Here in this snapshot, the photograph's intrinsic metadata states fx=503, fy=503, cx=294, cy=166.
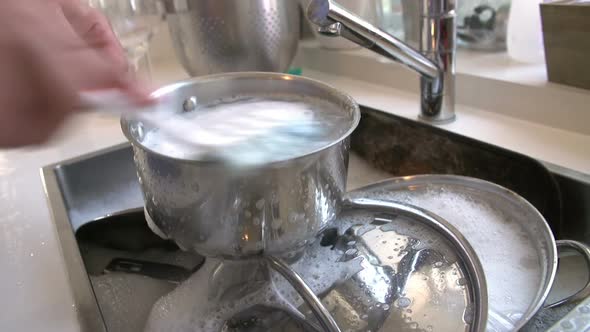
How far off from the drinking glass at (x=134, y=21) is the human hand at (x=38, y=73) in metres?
0.65

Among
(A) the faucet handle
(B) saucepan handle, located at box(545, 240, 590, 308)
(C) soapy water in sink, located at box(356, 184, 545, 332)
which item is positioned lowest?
(C) soapy water in sink, located at box(356, 184, 545, 332)

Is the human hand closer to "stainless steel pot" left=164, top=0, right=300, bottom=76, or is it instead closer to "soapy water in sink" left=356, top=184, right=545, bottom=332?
"soapy water in sink" left=356, top=184, right=545, bottom=332

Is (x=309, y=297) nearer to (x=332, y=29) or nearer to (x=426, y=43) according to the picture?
(x=332, y=29)

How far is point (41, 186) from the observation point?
2.31 feet

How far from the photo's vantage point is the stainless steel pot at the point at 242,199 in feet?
1.21

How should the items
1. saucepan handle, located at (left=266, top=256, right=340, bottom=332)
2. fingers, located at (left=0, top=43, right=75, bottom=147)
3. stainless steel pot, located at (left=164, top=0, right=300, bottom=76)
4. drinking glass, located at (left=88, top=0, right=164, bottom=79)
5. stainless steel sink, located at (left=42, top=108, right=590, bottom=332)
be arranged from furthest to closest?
1. drinking glass, located at (left=88, top=0, right=164, bottom=79)
2. stainless steel pot, located at (left=164, top=0, right=300, bottom=76)
3. stainless steel sink, located at (left=42, top=108, right=590, bottom=332)
4. saucepan handle, located at (left=266, top=256, right=340, bottom=332)
5. fingers, located at (left=0, top=43, right=75, bottom=147)

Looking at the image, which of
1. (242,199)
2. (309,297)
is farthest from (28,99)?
(309,297)

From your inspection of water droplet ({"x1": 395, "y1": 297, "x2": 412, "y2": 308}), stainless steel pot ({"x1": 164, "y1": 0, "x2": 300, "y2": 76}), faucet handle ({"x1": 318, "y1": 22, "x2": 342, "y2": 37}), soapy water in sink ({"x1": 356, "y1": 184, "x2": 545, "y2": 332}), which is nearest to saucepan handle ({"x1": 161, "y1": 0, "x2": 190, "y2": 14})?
stainless steel pot ({"x1": 164, "y1": 0, "x2": 300, "y2": 76})

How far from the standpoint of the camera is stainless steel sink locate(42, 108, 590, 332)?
558 millimetres

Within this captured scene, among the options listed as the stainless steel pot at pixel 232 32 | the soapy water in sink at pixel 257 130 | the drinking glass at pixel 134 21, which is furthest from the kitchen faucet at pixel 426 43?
the drinking glass at pixel 134 21

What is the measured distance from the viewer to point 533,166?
0.60 metres

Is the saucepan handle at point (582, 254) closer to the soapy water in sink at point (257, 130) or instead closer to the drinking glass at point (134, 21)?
the soapy water in sink at point (257, 130)

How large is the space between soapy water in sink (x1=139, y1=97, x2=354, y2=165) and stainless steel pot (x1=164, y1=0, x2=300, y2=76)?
314 millimetres

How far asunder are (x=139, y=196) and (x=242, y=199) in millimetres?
468
